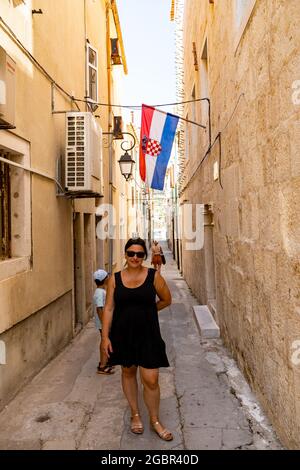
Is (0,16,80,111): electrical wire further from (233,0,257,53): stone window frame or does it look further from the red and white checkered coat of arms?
(233,0,257,53): stone window frame

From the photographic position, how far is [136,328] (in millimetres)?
3283

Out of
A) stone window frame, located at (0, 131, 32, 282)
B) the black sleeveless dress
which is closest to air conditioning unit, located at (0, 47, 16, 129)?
stone window frame, located at (0, 131, 32, 282)

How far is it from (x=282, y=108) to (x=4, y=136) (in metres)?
2.84

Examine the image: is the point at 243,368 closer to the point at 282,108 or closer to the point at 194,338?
the point at 194,338

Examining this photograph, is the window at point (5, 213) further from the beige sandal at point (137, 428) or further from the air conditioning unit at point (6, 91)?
the beige sandal at point (137, 428)

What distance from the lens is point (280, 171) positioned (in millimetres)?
2953

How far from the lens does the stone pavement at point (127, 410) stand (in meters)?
3.19

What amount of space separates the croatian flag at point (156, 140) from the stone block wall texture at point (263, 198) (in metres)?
1.50

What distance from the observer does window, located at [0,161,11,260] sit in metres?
4.49

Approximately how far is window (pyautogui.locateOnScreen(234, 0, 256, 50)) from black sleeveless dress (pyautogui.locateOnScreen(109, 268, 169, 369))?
274cm

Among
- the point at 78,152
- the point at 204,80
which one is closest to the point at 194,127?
the point at 204,80

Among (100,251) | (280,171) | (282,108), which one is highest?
(282,108)
